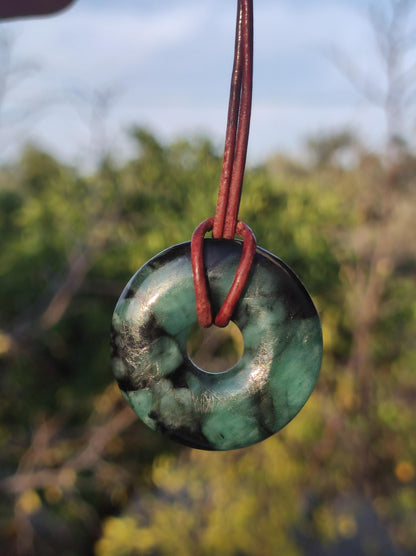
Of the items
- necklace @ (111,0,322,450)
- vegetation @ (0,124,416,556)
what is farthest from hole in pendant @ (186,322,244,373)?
necklace @ (111,0,322,450)

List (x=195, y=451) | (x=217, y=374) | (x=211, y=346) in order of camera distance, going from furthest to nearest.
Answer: (x=195, y=451)
(x=211, y=346)
(x=217, y=374)

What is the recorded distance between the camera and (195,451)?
5.27m

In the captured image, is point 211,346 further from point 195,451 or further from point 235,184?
point 235,184

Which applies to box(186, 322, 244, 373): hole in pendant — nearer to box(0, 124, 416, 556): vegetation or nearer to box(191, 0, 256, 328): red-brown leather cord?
box(0, 124, 416, 556): vegetation

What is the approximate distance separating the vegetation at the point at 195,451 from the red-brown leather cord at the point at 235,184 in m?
2.79

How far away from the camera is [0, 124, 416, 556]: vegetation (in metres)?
4.31

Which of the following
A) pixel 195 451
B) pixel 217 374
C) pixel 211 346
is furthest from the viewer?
pixel 195 451

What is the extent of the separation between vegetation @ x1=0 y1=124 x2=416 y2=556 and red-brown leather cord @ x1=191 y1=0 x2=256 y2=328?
2792mm

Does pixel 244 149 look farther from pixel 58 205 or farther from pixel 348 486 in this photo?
pixel 58 205

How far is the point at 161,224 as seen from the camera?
13.3 ft

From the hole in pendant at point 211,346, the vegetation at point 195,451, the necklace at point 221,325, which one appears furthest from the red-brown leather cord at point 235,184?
the hole in pendant at point 211,346

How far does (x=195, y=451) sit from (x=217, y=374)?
16.1ft

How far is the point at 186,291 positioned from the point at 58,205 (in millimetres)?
6116

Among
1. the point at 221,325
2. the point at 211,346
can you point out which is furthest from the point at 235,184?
the point at 211,346
